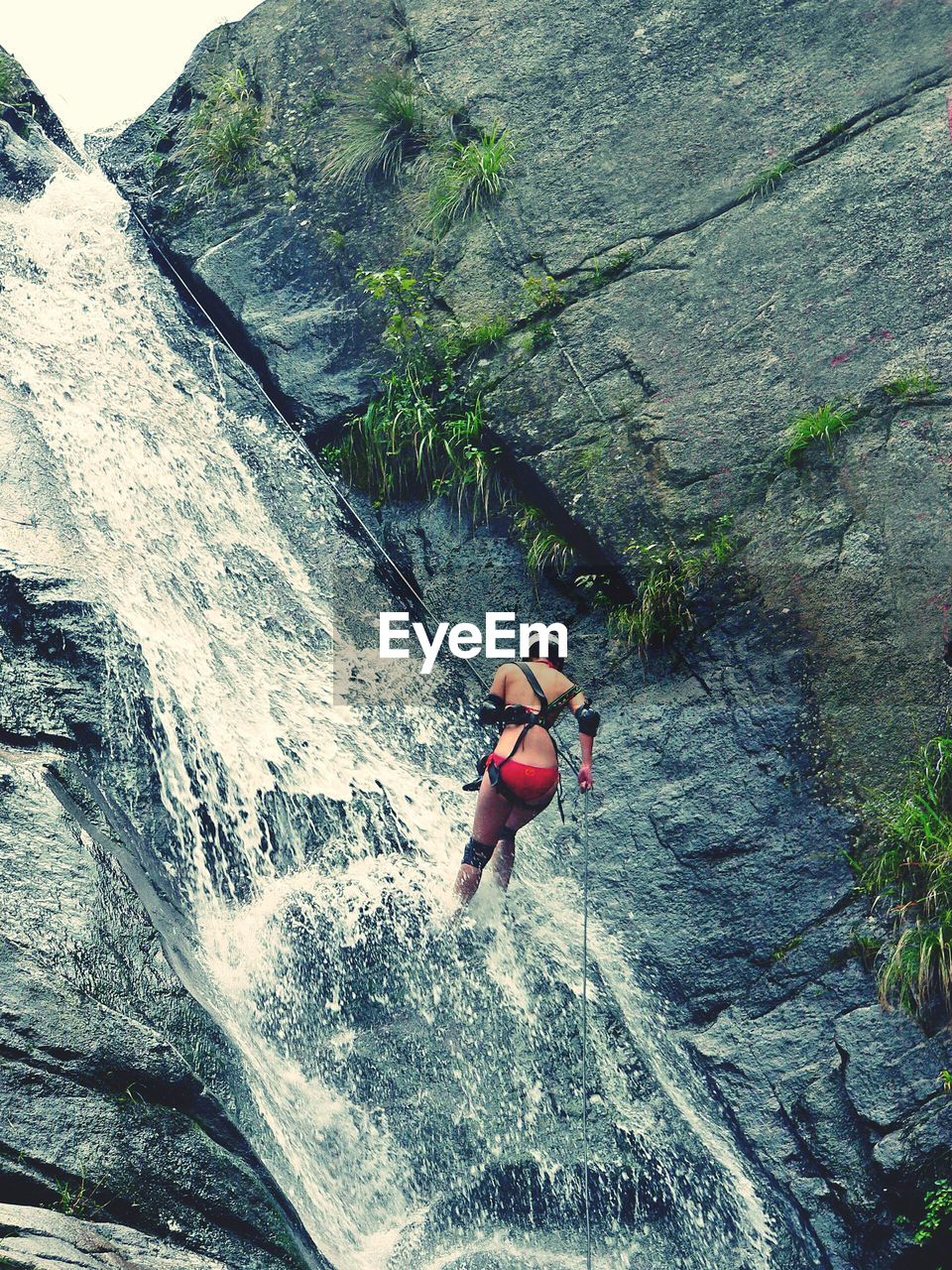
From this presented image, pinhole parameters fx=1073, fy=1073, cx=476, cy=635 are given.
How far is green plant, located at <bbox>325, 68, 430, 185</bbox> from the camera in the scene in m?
8.65

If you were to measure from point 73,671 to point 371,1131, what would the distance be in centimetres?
312

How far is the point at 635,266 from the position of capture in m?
7.72

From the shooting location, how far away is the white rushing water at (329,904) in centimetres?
563

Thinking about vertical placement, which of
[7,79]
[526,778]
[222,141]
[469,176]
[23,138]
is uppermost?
[7,79]

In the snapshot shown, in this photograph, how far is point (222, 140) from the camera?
29.5 ft

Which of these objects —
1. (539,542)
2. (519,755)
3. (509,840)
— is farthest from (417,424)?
(509,840)

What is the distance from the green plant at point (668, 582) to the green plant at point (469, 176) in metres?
3.20

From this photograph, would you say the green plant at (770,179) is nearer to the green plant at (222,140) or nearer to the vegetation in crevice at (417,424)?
the vegetation in crevice at (417,424)

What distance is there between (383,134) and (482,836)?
5886 millimetres

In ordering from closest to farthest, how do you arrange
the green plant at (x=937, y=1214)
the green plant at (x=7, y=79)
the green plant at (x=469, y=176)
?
the green plant at (x=937, y=1214) < the green plant at (x=469, y=176) < the green plant at (x=7, y=79)

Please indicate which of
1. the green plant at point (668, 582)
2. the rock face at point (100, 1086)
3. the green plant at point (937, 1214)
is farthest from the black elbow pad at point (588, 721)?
the green plant at point (937, 1214)

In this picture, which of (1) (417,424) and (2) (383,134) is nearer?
(1) (417,424)

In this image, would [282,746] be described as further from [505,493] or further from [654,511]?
[654,511]

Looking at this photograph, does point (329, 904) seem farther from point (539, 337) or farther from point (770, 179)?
Answer: point (770, 179)
